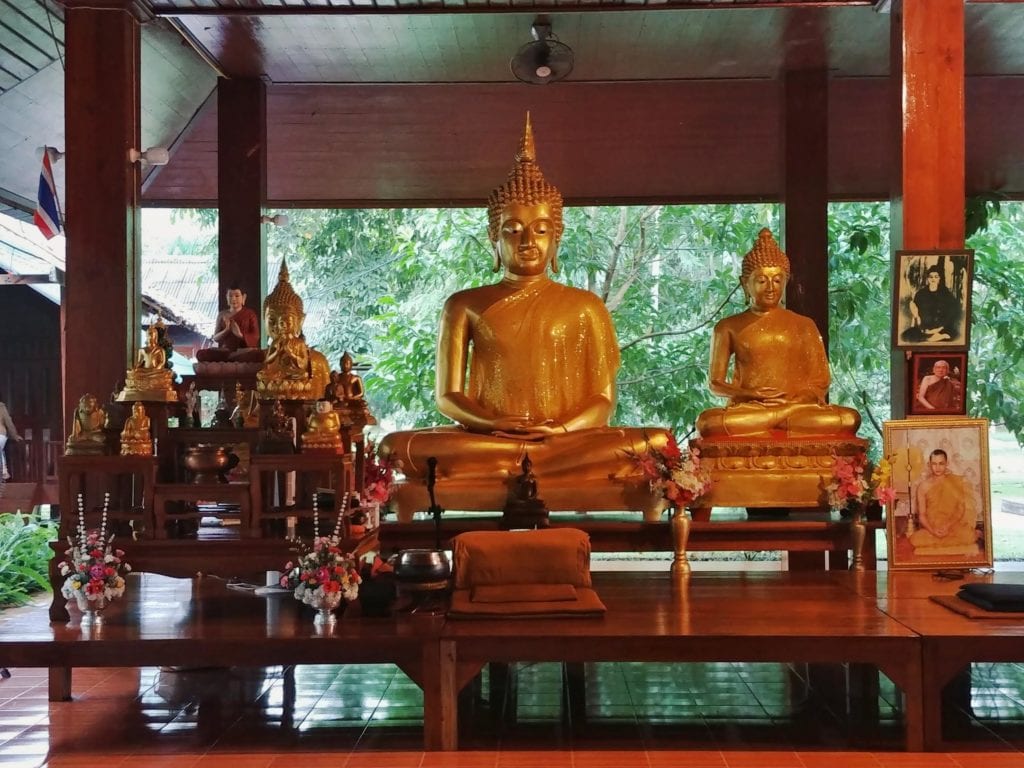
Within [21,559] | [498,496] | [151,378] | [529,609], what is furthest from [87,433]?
[21,559]

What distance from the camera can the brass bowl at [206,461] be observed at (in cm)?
472

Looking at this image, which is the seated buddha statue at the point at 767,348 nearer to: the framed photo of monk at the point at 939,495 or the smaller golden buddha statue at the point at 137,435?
the framed photo of monk at the point at 939,495

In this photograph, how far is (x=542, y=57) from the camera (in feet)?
22.9

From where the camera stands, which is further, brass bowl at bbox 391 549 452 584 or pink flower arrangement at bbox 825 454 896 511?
pink flower arrangement at bbox 825 454 896 511

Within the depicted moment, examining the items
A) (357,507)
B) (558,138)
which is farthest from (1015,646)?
(558,138)

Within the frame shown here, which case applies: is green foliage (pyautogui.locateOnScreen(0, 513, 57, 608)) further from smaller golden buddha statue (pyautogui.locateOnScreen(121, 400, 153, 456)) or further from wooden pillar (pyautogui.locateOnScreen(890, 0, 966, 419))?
wooden pillar (pyautogui.locateOnScreen(890, 0, 966, 419))

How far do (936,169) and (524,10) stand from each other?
7.85ft

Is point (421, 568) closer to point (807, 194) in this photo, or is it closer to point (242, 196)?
point (242, 196)

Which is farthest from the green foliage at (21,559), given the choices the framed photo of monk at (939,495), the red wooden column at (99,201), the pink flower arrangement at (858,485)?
the framed photo of monk at (939,495)

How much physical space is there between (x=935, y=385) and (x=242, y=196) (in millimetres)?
4797

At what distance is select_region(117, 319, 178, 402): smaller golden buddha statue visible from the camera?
480 centimetres

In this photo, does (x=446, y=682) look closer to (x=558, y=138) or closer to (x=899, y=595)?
(x=899, y=595)

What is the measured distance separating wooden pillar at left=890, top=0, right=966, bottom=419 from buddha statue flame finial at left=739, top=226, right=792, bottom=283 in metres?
1.02

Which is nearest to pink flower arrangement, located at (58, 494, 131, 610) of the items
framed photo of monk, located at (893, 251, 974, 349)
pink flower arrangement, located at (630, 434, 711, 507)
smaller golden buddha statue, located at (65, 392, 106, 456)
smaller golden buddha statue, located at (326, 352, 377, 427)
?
smaller golden buddha statue, located at (65, 392, 106, 456)
